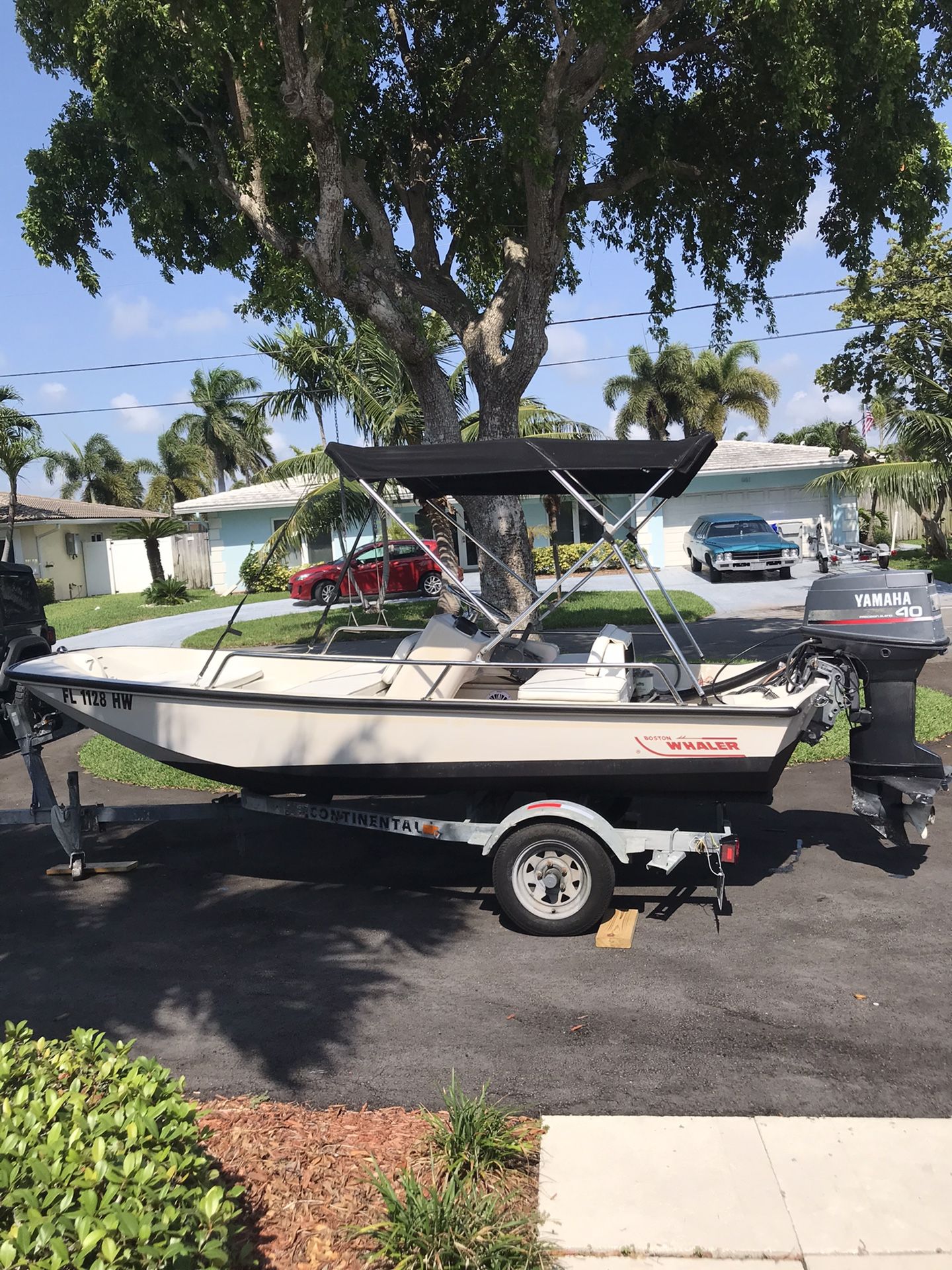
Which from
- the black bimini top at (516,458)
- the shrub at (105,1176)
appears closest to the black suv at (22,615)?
the black bimini top at (516,458)

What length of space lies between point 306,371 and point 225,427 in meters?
32.6

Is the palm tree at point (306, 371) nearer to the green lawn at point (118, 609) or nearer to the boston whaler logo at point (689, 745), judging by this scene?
the green lawn at point (118, 609)

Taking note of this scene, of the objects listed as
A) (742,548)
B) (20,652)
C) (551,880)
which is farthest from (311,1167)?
(742,548)

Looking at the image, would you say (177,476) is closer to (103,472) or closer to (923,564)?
(103,472)

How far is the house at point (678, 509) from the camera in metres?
29.6

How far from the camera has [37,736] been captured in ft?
21.7

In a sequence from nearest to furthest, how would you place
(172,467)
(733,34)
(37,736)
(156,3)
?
(37,736)
(156,3)
(733,34)
(172,467)

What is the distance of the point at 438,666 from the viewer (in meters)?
6.06

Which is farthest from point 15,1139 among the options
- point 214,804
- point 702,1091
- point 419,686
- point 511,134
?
point 511,134

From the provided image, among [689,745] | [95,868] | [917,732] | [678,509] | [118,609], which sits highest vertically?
[678,509]

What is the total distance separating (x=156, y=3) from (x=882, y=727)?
9.99 m

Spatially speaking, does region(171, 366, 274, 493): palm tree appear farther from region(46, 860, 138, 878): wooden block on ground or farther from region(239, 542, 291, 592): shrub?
region(46, 860, 138, 878): wooden block on ground

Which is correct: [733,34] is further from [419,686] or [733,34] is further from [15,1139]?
[15,1139]

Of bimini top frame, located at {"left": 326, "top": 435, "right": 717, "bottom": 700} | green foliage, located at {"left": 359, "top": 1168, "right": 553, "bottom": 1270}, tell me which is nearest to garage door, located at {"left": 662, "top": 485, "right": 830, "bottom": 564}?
bimini top frame, located at {"left": 326, "top": 435, "right": 717, "bottom": 700}
